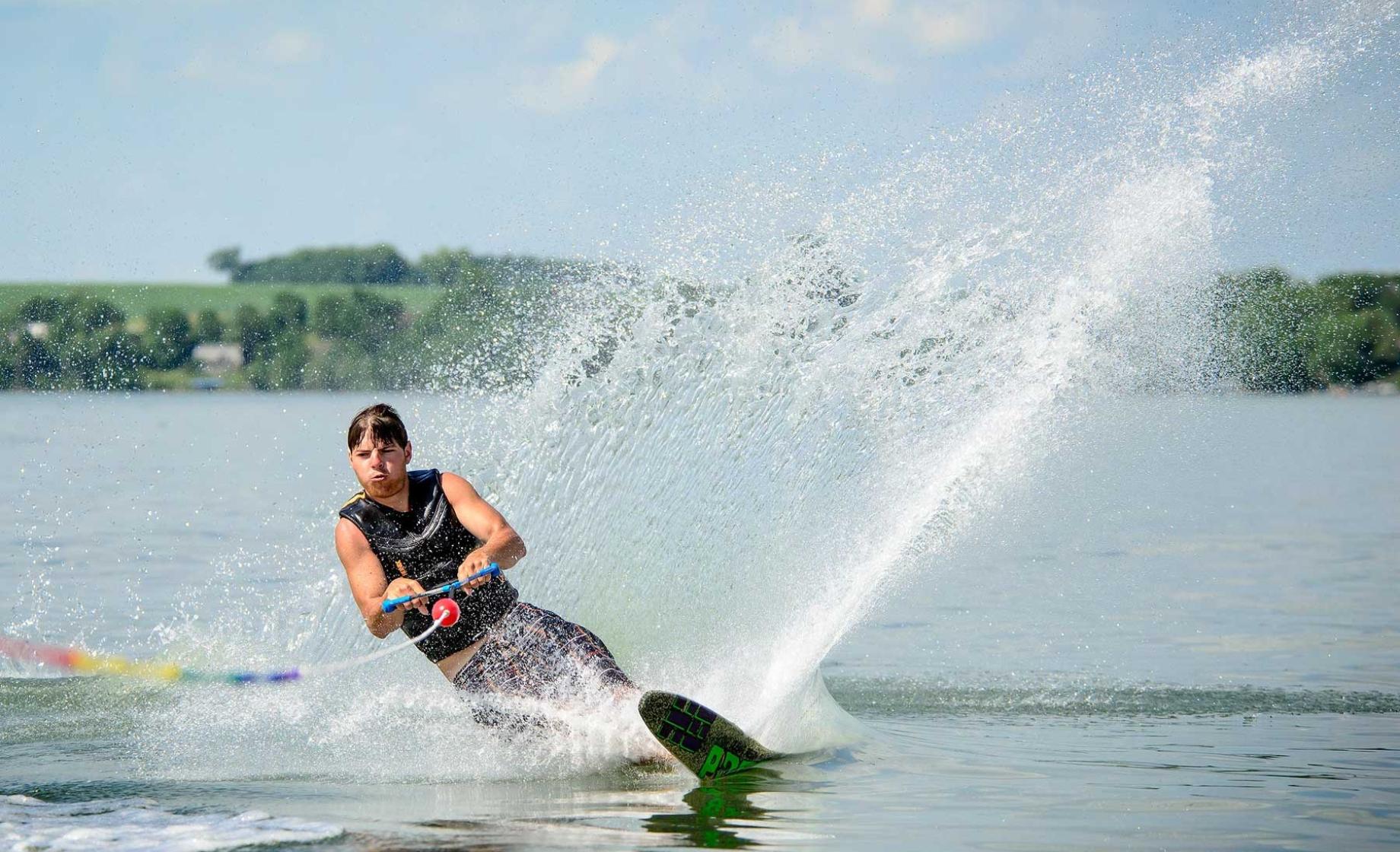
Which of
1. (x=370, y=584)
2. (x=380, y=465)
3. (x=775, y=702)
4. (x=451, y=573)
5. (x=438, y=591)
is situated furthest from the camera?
(x=775, y=702)

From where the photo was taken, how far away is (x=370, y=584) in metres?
6.27

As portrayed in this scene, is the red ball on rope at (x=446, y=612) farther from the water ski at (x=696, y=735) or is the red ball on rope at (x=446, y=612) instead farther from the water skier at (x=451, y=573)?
the water ski at (x=696, y=735)

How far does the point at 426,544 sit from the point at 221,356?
2845 inches

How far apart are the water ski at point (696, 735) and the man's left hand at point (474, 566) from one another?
0.88 metres

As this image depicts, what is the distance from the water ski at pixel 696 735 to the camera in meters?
6.40

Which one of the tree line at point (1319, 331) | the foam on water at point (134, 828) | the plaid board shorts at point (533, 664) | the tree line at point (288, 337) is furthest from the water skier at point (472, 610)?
the tree line at point (288, 337)

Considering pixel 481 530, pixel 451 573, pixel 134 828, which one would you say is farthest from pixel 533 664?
pixel 134 828

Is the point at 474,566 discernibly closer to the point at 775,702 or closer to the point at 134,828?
the point at 134,828

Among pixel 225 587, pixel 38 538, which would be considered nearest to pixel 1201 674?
pixel 225 587

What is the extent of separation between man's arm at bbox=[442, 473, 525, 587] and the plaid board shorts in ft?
1.47

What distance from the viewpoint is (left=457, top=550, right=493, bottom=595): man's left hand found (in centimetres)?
594

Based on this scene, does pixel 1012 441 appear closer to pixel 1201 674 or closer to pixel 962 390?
pixel 962 390

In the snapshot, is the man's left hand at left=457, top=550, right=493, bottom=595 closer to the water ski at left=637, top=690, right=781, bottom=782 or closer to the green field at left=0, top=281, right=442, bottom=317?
the water ski at left=637, top=690, right=781, bottom=782

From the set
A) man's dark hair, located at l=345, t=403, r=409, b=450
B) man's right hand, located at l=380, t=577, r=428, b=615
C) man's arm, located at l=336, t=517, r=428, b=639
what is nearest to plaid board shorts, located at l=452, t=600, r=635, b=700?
man's arm, located at l=336, t=517, r=428, b=639
